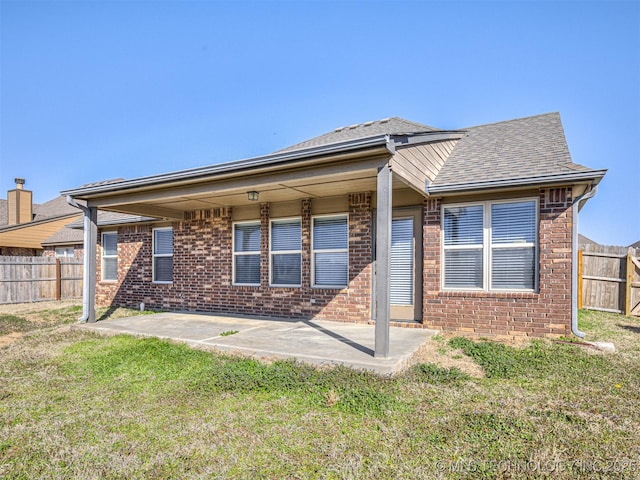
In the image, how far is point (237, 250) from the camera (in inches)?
376

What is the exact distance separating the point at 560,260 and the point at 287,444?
556 cm

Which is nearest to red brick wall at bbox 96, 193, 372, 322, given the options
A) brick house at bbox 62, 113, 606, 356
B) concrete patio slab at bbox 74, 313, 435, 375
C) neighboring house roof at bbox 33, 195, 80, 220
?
brick house at bbox 62, 113, 606, 356

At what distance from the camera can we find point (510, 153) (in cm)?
760

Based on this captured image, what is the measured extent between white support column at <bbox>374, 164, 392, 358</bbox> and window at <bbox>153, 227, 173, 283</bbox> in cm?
778

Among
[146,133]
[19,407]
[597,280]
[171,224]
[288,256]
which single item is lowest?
[19,407]

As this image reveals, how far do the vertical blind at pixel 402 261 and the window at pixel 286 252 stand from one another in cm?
221

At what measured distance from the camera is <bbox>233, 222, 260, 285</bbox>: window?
366 inches

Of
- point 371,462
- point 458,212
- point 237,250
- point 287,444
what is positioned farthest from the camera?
point 237,250

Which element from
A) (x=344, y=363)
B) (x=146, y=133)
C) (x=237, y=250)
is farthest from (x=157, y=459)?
(x=146, y=133)

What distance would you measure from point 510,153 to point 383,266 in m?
4.56

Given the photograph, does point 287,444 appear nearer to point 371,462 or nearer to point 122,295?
point 371,462

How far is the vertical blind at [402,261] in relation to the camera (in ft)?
25.1

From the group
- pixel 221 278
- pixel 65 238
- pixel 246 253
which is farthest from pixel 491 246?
pixel 65 238

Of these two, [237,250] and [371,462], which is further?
[237,250]
